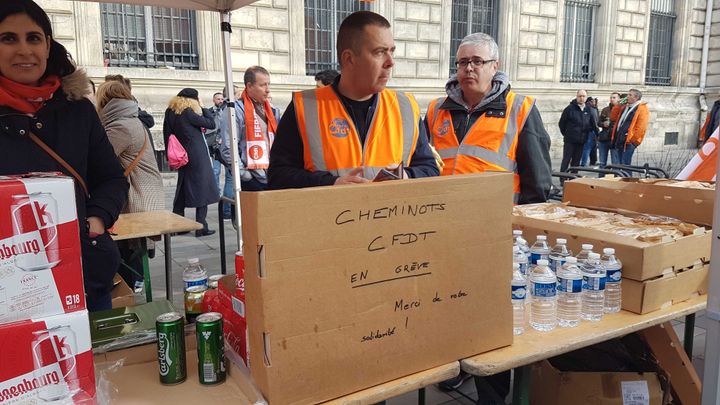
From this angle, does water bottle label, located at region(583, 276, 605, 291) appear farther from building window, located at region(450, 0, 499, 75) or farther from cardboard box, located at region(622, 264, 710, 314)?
building window, located at region(450, 0, 499, 75)

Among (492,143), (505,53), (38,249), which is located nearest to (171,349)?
(38,249)

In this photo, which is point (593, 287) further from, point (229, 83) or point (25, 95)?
point (229, 83)

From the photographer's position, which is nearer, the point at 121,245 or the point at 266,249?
the point at 266,249

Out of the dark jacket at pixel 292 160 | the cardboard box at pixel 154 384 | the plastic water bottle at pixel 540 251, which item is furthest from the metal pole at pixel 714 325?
the cardboard box at pixel 154 384

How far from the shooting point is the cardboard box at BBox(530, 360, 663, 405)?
2.40 m

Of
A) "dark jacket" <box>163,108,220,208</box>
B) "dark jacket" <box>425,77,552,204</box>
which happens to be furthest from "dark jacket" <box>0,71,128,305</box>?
"dark jacket" <box>163,108,220,208</box>

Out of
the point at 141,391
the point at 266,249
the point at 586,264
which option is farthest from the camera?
the point at 586,264

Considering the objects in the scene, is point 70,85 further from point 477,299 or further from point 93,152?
point 477,299

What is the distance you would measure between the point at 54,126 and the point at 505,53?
14.4 meters

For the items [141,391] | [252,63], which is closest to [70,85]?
[141,391]

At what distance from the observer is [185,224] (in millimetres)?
3838

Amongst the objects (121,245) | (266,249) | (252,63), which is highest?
(252,63)

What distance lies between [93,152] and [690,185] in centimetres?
270

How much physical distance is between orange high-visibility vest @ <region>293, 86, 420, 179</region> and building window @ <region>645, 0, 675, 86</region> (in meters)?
19.3
